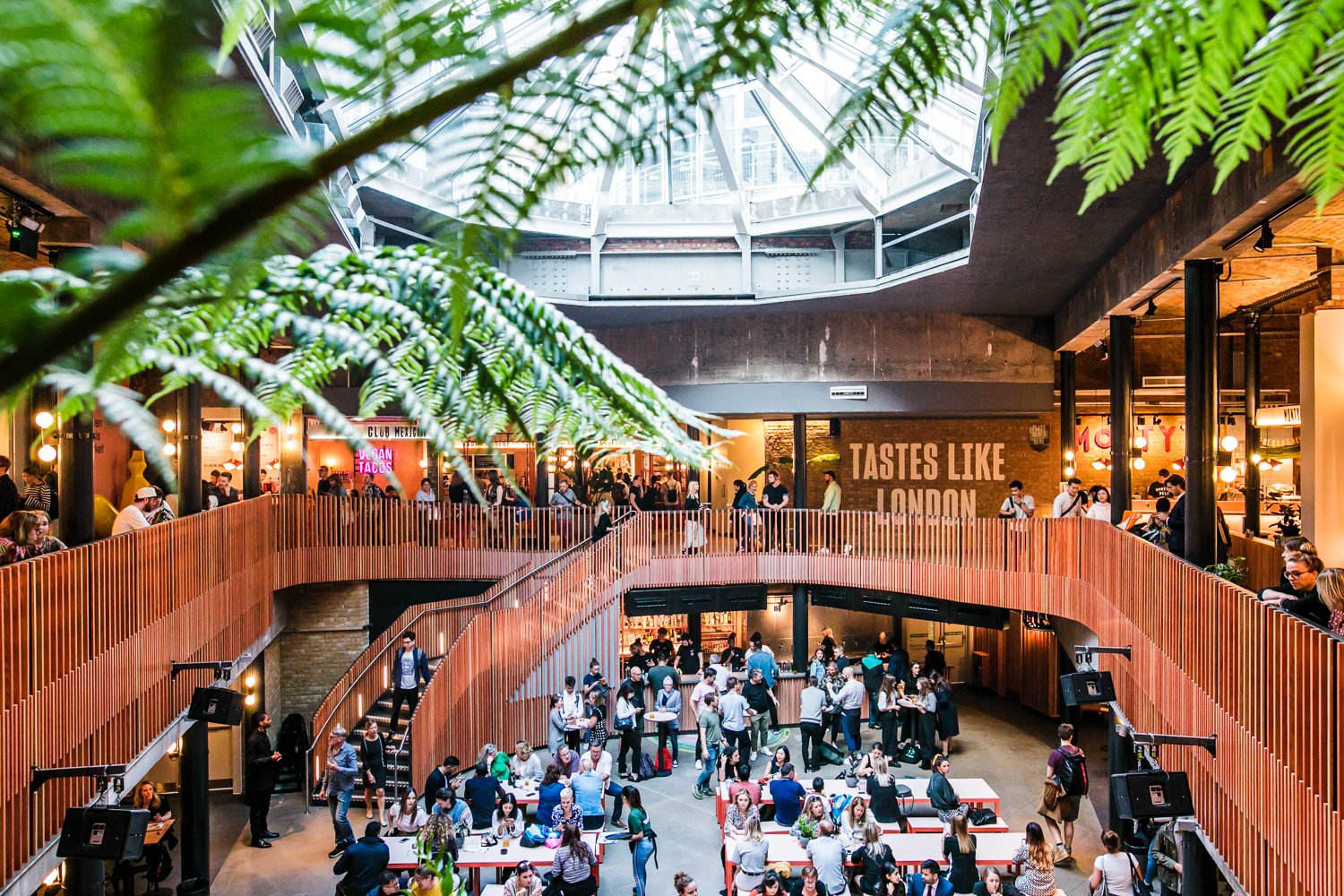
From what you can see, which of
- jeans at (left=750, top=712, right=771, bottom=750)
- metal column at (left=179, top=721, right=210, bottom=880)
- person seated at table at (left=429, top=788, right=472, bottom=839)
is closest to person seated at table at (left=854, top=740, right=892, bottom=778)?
jeans at (left=750, top=712, right=771, bottom=750)

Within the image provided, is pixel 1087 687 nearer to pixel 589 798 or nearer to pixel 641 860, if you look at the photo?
pixel 641 860

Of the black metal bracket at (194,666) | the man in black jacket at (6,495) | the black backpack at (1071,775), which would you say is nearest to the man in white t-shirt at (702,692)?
the black backpack at (1071,775)

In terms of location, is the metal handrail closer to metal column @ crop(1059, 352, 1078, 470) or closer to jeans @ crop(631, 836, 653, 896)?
jeans @ crop(631, 836, 653, 896)

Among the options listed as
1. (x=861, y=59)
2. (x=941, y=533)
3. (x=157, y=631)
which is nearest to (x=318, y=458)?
(x=157, y=631)

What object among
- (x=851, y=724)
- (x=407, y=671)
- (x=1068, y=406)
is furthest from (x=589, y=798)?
(x=1068, y=406)

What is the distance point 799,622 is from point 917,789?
509cm

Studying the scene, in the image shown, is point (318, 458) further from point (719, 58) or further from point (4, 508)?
point (719, 58)

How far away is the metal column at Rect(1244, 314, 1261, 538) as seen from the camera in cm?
1188

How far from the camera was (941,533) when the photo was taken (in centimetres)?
1339

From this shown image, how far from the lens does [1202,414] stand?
754 centimetres

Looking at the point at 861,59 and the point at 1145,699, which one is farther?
the point at 1145,699

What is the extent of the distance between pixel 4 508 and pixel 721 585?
9.96 meters

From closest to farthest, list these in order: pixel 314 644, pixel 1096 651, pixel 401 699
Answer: pixel 1096 651
pixel 401 699
pixel 314 644

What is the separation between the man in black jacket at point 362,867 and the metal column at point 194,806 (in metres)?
1.93
